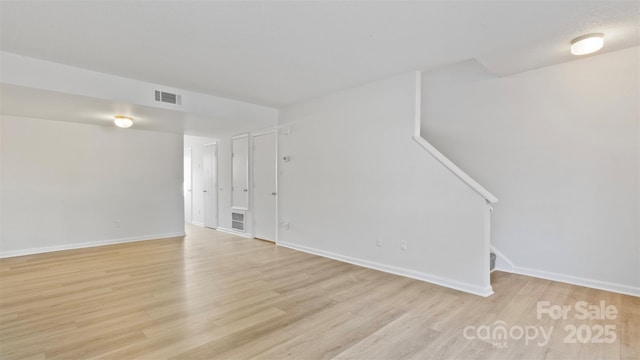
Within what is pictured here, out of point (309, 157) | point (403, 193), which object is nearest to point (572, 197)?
point (403, 193)

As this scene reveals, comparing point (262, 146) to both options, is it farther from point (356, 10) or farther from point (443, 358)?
point (443, 358)

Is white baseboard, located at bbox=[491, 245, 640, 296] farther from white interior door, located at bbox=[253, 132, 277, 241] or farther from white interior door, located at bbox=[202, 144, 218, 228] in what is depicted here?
white interior door, located at bbox=[202, 144, 218, 228]

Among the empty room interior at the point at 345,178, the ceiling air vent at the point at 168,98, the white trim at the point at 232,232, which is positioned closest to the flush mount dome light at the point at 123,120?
the empty room interior at the point at 345,178

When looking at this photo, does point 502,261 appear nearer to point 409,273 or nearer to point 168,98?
point 409,273

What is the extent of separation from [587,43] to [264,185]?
5.07 meters

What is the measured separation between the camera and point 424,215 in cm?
358

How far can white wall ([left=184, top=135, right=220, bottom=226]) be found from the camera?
802 centimetres

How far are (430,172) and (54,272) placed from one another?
5029 mm

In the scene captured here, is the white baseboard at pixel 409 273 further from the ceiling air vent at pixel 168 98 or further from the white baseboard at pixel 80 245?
the white baseboard at pixel 80 245

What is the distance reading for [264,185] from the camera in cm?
598

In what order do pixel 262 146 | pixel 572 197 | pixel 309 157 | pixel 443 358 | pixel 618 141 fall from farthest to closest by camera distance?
pixel 262 146 → pixel 309 157 → pixel 572 197 → pixel 618 141 → pixel 443 358

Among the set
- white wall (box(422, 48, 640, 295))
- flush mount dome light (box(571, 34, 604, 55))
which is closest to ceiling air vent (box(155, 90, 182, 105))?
white wall (box(422, 48, 640, 295))

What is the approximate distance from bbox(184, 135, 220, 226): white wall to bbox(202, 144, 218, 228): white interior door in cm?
21

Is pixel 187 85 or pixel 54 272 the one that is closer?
pixel 54 272
